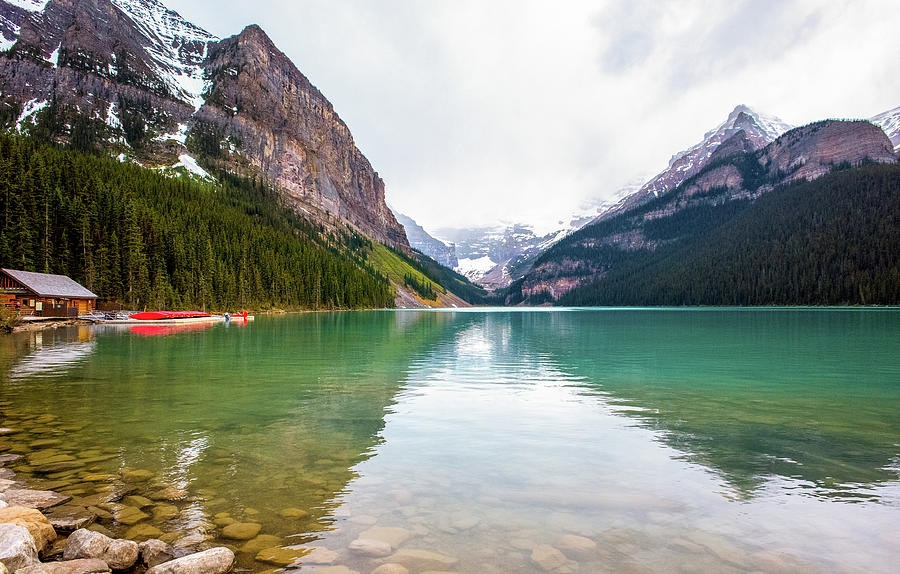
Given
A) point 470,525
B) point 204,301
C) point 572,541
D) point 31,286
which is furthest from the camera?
point 204,301

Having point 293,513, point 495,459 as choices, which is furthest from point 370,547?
point 495,459

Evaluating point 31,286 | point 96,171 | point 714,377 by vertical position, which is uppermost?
point 96,171

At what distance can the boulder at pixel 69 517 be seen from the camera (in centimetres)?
735

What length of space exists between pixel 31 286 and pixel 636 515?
77345 mm

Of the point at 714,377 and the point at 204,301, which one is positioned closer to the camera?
the point at 714,377

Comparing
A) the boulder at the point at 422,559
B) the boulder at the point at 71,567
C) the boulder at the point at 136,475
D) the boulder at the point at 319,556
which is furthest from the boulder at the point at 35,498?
the boulder at the point at 422,559

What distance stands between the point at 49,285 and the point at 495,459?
7639 centimetres

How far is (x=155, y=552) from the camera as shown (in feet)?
21.4

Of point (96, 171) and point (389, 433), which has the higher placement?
point (96, 171)

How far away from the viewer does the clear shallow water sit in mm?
7293

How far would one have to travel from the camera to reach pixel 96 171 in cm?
10450

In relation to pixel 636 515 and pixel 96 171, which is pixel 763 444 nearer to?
pixel 636 515

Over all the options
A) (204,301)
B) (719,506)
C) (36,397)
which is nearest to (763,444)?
(719,506)

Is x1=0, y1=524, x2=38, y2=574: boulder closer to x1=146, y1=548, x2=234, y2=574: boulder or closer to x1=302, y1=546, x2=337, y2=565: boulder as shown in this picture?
x1=146, y1=548, x2=234, y2=574: boulder
